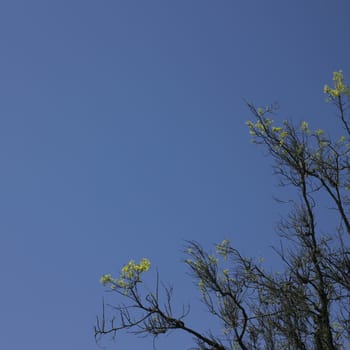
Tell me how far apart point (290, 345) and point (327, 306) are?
2090 millimetres

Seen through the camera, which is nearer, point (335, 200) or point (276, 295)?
point (276, 295)

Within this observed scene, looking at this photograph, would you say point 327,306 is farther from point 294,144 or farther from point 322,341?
point 294,144

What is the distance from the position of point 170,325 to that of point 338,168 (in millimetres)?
4842

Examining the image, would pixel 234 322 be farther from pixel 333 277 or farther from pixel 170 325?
pixel 333 277

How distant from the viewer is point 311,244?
1148 cm

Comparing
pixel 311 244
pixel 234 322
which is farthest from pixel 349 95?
pixel 234 322

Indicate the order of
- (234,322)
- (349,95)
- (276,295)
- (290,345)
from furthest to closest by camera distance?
(349,95)
(234,322)
(276,295)
(290,345)

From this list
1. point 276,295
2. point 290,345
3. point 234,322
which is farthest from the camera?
point 234,322

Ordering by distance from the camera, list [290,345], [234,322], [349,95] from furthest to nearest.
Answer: [349,95], [234,322], [290,345]

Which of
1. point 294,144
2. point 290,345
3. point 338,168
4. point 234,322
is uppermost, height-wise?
point 294,144

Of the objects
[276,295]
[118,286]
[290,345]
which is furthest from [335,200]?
[118,286]

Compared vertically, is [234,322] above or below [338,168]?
below

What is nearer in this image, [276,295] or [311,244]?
[276,295]

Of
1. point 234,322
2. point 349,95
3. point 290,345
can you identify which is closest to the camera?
point 290,345
